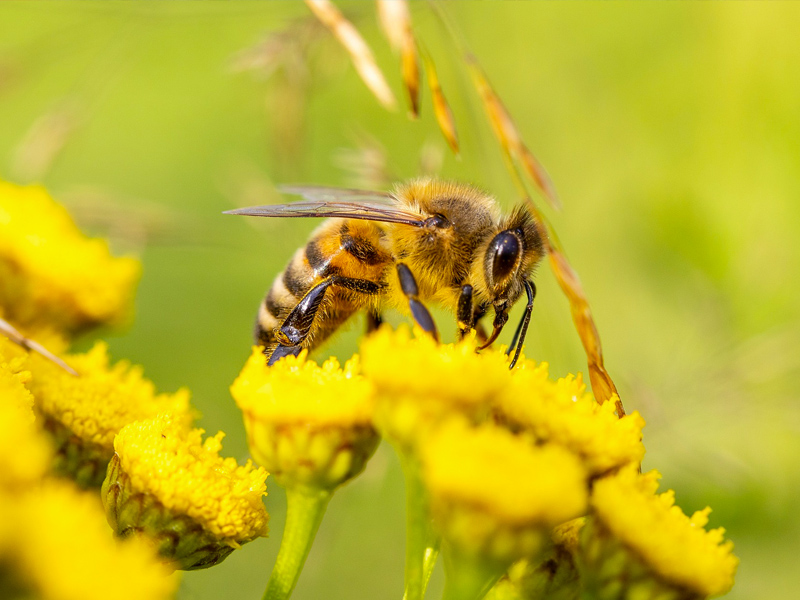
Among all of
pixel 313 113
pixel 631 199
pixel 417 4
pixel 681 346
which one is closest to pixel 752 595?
pixel 681 346

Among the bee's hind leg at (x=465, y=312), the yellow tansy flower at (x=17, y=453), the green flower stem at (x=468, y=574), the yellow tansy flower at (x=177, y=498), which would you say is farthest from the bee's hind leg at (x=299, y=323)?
the yellow tansy flower at (x=17, y=453)

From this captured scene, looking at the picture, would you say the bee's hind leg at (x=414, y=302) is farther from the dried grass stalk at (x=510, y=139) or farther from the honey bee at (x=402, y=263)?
the dried grass stalk at (x=510, y=139)

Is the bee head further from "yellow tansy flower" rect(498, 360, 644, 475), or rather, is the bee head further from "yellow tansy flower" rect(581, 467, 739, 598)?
"yellow tansy flower" rect(581, 467, 739, 598)

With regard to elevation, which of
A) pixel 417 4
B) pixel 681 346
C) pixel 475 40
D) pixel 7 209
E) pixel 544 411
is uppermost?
pixel 7 209

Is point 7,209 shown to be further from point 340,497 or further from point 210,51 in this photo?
point 210,51

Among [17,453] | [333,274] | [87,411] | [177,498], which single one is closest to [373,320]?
[333,274]

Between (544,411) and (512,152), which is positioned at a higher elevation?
(512,152)

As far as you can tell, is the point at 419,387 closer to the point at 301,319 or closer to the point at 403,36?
the point at 403,36
